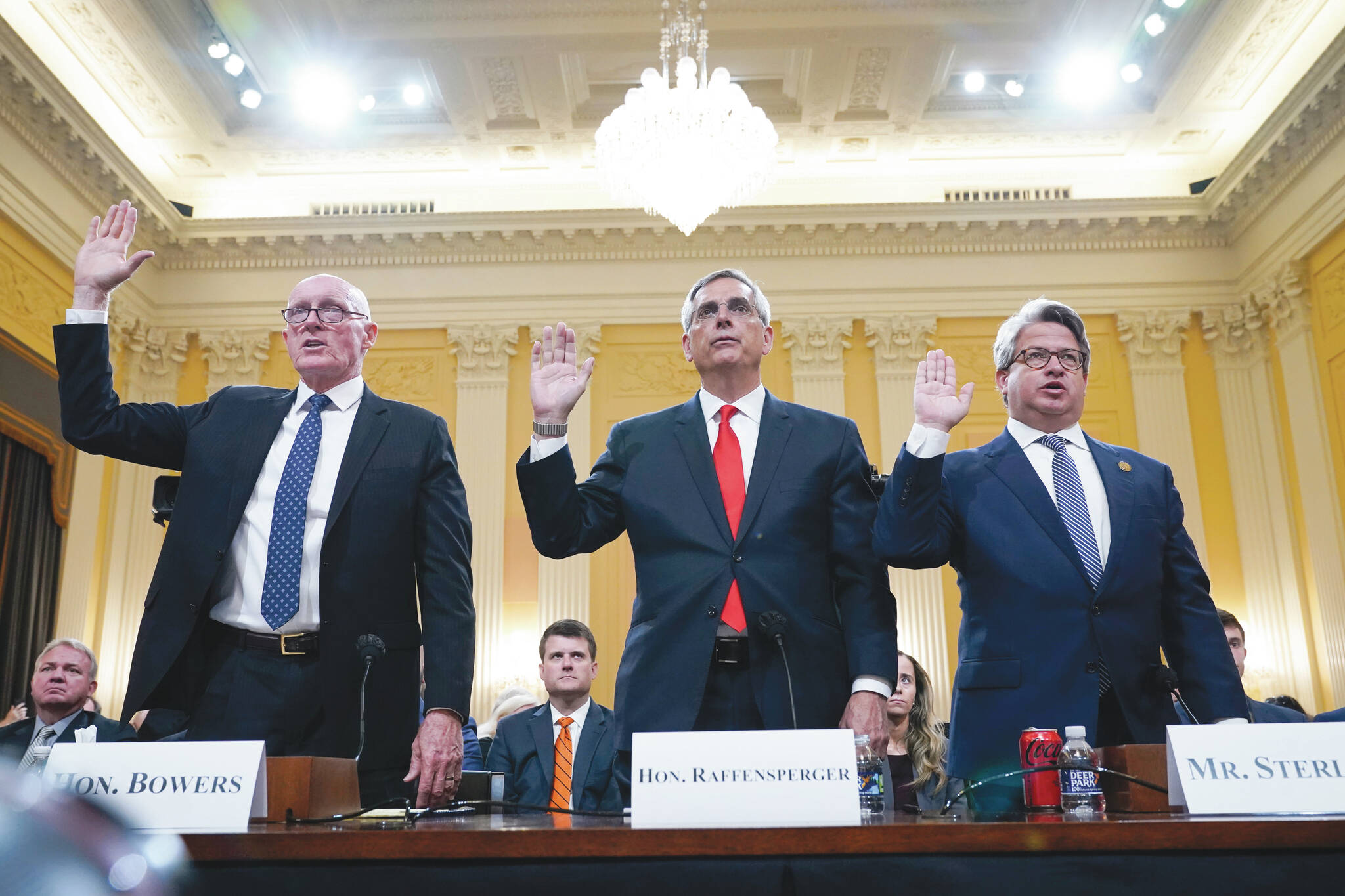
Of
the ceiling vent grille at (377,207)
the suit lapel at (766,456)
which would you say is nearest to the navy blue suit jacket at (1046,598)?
the suit lapel at (766,456)

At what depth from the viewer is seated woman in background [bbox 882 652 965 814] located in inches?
162

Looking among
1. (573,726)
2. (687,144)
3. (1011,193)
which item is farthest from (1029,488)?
(1011,193)

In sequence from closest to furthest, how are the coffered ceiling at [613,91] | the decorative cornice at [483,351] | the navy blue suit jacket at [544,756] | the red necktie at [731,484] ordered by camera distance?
the red necktie at [731,484]
the navy blue suit jacket at [544,756]
the coffered ceiling at [613,91]
the decorative cornice at [483,351]

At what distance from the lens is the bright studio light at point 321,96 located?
29.0 feet

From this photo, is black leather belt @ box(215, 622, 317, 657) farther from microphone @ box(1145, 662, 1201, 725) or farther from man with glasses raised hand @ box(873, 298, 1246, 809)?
microphone @ box(1145, 662, 1201, 725)

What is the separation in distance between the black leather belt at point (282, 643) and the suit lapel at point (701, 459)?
0.83 m

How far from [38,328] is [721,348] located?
7575 millimetres

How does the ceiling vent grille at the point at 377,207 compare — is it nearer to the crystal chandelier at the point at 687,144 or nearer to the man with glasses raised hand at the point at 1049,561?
the crystal chandelier at the point at 687,144

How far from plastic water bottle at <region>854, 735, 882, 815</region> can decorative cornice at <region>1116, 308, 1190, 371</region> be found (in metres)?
9.06

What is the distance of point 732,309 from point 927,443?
0.57m

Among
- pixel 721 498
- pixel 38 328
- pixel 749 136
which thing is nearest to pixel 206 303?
pixel 38 328

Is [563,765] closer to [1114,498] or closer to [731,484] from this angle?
[731,484]

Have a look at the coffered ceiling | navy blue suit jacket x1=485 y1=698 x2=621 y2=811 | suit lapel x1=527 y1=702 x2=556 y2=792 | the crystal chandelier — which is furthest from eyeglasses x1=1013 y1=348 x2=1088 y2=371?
the coffered ceiling

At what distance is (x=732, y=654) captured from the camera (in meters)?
2.14
